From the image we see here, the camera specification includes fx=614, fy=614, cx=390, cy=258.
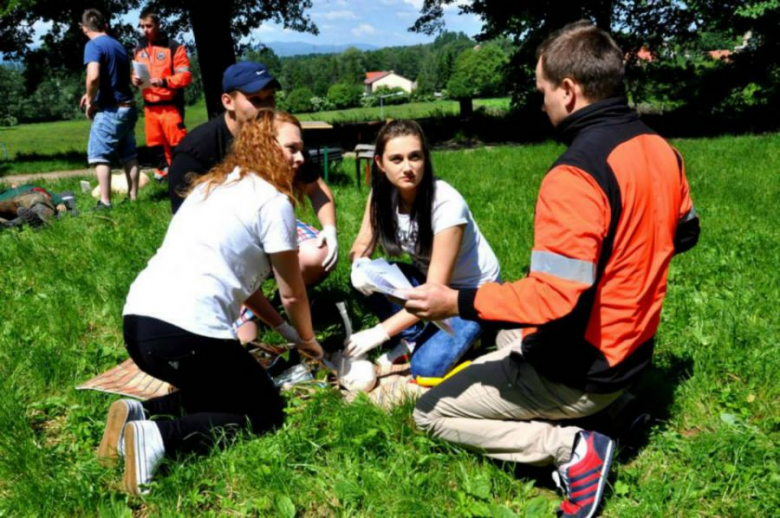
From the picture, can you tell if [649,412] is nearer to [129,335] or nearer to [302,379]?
[302,379]

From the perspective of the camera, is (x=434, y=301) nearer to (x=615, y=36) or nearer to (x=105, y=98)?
(x=105, y=98)

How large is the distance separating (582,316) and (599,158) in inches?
21.1

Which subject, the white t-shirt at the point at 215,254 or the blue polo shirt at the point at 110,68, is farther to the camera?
the blue polo shirt at the point at 110,68

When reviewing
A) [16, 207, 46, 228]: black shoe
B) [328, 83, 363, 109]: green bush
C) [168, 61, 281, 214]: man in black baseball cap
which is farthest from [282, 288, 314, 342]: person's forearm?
[328, 83, 363, 109]: green bush

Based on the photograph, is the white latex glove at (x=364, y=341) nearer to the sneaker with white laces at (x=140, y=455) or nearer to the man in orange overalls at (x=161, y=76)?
the sneaker with white laces at (x=140, y=455)

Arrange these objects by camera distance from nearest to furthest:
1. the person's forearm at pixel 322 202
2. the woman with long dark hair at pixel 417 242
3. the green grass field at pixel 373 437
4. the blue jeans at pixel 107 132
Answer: the green grass field at pixel 373 437, the woman with long dark hair at pixel 417 242, the person's forearm at pixel 322 202, the blue jeans at pixel 107 132

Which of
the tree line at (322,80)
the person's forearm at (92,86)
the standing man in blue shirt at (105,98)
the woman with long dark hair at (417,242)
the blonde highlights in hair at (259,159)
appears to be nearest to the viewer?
the blonde highlights in hair at (259,159)

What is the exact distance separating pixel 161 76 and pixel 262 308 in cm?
525

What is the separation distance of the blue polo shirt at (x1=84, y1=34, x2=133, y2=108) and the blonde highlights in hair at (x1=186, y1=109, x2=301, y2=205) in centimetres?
480

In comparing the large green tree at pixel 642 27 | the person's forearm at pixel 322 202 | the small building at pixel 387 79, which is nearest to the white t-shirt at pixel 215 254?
the person's forearm at pixel 322 202

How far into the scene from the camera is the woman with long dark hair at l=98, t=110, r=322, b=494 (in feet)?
8.05

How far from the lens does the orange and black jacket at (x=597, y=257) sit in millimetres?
1876

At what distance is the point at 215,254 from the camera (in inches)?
99.3

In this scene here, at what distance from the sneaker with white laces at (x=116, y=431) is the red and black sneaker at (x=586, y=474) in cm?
176
